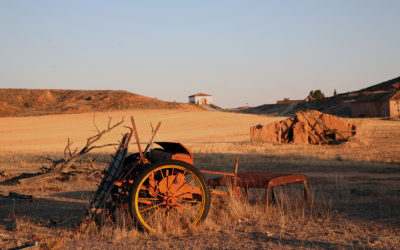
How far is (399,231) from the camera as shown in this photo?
5.92 metres

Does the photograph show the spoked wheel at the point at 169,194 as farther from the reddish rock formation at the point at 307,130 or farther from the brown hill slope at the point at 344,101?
the brown hill slope at the point at 344,101

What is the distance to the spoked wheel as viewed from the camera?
6055mm

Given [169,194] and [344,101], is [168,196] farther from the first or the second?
[344,101]

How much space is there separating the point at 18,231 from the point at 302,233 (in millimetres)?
4207

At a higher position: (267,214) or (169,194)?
(169,194)

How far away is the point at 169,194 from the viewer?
20.5 feet

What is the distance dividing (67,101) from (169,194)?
2104 inches

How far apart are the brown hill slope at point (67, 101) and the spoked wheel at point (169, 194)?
45.8m

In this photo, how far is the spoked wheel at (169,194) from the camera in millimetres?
6055

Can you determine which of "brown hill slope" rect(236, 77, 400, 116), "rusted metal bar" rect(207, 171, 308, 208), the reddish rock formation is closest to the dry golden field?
"rusted metal bar" rect(207, 171, 308, 208)

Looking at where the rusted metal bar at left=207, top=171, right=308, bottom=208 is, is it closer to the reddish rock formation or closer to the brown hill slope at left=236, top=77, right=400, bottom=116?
the reddish rock formation

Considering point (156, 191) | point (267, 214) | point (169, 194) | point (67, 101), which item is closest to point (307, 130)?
point (267, 214)

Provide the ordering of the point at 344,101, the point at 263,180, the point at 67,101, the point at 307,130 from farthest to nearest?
the point at 344,101 → the point at 67,101 → the point at 307,130 → the point at 263,180

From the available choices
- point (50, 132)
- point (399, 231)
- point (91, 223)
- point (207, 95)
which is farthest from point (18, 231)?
point (207, 95)
